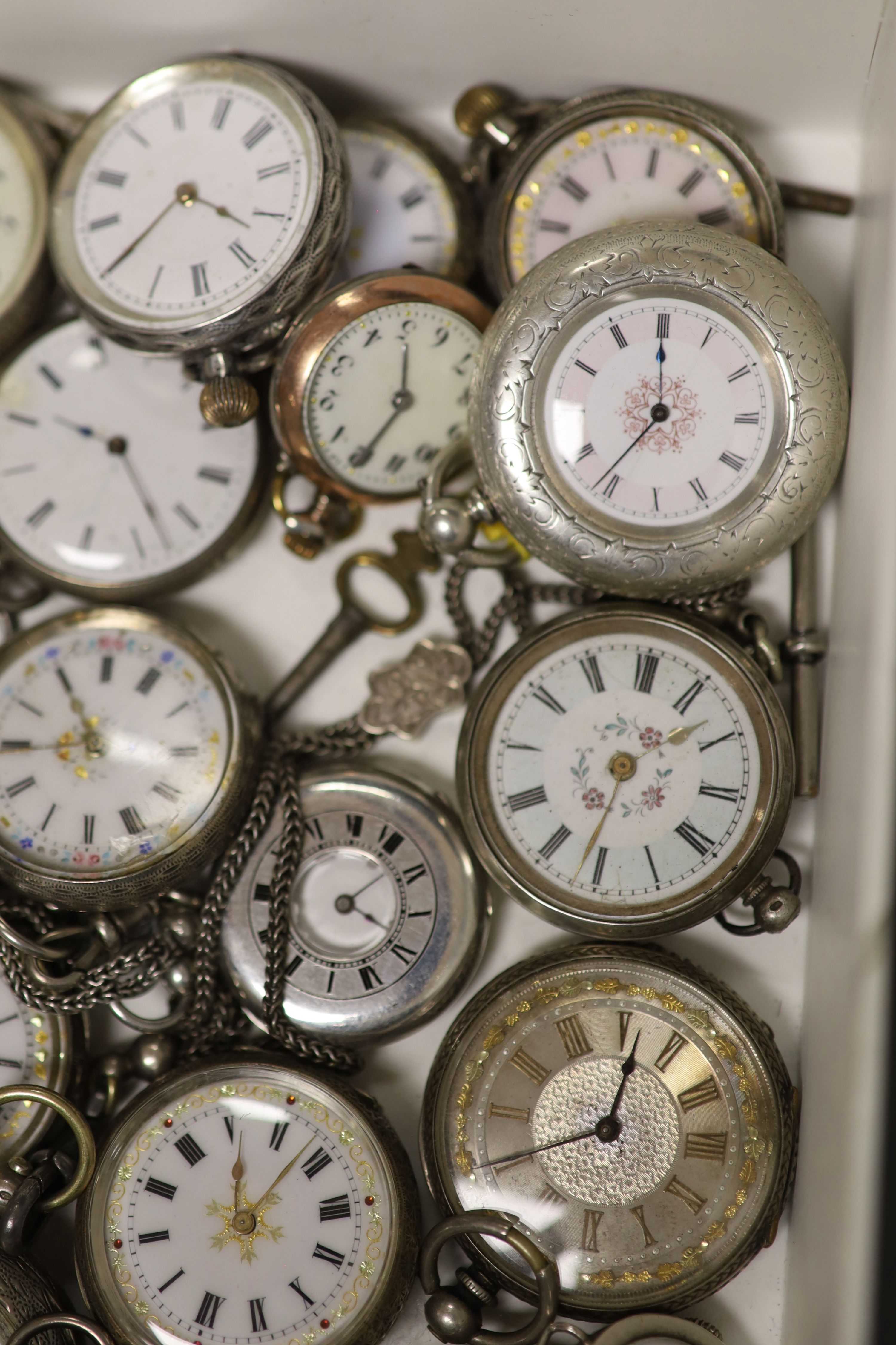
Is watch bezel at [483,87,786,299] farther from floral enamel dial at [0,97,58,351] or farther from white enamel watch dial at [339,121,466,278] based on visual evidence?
floral enamel dial at [0,97,58,351]

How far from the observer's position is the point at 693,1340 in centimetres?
144

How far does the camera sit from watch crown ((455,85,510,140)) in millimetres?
1756

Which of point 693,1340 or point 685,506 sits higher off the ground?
point 685,506

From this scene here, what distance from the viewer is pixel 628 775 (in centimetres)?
154

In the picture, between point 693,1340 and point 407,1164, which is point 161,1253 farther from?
point 693,1340

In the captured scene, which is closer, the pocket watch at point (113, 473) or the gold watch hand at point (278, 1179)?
the gold watch hand at point (278, 1179)

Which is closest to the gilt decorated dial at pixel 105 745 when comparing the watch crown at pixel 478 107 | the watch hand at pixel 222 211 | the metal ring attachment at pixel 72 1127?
the metal ring attachment at pixel 72 1127

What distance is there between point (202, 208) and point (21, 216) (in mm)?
362

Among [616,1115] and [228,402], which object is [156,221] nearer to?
[228,402]

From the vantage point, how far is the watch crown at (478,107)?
69.1 inches

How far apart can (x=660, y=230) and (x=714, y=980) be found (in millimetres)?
1046

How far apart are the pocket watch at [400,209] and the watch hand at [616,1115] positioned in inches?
47.7

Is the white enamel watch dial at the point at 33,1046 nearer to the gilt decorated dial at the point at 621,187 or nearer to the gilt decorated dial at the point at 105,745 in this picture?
the gilt decorated dial at the point at 105,745

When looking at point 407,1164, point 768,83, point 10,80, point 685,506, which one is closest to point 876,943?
point 685,506
